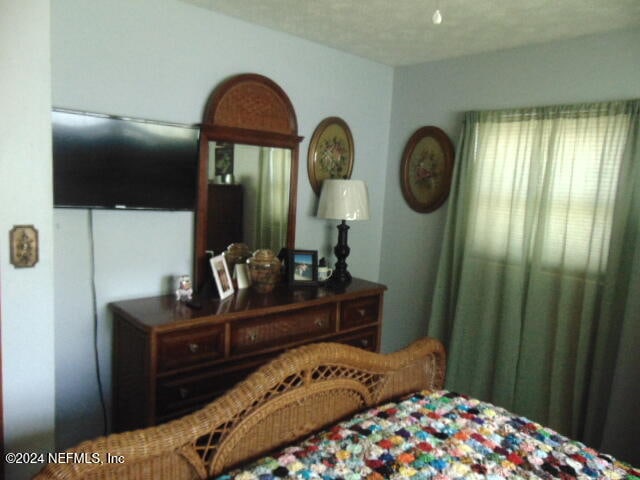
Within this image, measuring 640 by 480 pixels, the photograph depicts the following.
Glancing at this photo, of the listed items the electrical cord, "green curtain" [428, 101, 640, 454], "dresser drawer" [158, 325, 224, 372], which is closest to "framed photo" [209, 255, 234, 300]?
"dresser drawer" [158, 325, 224, 372]

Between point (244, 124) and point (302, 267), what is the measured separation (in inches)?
36.2

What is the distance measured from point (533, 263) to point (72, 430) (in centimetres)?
267

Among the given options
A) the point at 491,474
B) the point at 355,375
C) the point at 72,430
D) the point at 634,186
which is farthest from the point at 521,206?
the point at 72,430

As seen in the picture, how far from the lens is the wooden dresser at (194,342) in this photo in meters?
2.14

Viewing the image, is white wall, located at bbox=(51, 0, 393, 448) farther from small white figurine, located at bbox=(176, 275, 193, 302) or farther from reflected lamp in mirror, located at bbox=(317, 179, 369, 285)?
reflected lamp in mirror, located at bbox=(317, 179, 369, 285)

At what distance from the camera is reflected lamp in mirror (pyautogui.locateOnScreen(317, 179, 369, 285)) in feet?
9.96

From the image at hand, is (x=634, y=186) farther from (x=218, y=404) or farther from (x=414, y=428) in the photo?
(x=218, y=404)

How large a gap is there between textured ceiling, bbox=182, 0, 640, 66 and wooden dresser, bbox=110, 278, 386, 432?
5.06ft

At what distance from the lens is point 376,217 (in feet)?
12.2

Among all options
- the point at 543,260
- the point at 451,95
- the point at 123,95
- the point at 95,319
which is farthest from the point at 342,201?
the point at 95,319

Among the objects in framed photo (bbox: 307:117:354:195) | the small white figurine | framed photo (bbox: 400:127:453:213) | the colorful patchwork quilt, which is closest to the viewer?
the colorful patchwork quilt

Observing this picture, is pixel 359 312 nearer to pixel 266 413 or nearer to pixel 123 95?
pixel 266 413

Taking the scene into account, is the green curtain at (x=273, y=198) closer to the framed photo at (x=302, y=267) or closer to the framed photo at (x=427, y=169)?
the framed photo at (x=302, y=267)

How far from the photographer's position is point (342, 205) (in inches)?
119
